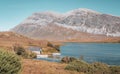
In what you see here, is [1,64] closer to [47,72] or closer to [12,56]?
[12,56]

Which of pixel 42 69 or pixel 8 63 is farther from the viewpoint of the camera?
pixel 42 69

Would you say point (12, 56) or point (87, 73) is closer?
point (12, 56)

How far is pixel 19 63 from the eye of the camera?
2438 centimetres

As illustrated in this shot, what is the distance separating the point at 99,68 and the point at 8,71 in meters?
21.1

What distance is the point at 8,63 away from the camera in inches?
872

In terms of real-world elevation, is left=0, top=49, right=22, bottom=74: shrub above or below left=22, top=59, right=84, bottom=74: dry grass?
above

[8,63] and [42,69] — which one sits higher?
[8,63]

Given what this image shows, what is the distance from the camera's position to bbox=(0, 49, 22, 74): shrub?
21327 millimetres

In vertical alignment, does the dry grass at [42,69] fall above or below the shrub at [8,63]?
below

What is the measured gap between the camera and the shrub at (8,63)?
2133 cm

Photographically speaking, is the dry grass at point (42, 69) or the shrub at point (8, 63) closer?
the shrub at point (8, 63)

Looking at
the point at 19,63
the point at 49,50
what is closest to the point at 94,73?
the point at 19,63

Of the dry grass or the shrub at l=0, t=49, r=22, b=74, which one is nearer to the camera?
the shrub at l=0, t=49, r=22, b=74

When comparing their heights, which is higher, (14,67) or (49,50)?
(14,67)
